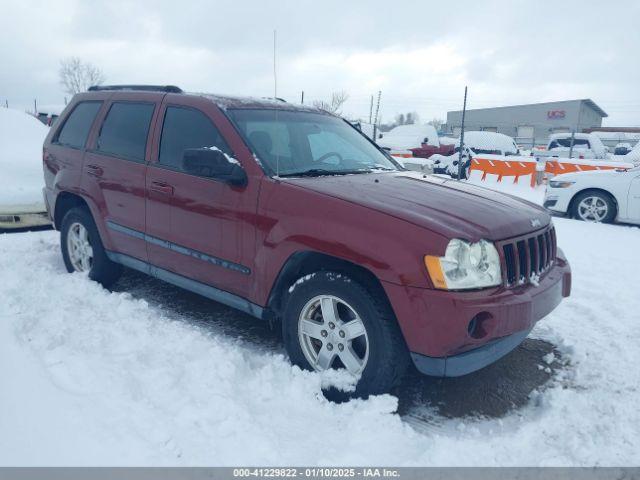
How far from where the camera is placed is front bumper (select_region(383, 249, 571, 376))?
2648 mm

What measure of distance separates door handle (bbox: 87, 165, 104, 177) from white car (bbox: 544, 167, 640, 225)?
7.73 m

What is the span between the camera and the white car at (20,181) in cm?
582

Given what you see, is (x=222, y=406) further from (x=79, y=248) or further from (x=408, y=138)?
(x=408, y=138)

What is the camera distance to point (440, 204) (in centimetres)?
313

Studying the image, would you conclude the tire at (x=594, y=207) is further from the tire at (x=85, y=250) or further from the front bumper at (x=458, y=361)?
the tire at (x=85, y=250)

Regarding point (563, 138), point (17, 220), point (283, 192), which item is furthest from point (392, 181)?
point (563, 138)

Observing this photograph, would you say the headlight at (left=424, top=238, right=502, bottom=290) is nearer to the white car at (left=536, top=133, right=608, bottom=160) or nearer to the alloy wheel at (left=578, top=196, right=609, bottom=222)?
the alloy wheel at (left=578, top=196, right=609, bottom=222)

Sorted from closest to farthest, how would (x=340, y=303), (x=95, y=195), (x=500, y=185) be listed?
(x=340, y=303)
(x=95, y=195)
(x=500, y=185)

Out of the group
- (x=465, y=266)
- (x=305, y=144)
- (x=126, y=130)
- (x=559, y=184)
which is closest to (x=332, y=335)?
(x=465, y=266)

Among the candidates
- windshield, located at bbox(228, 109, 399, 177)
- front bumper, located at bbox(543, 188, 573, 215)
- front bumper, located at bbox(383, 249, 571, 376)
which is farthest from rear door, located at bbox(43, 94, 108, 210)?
front bumper, located at bbox(543, 188, 573, 215)

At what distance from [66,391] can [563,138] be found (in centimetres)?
2435

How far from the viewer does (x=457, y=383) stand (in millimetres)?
3436

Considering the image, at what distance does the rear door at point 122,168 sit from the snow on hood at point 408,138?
18043 mm

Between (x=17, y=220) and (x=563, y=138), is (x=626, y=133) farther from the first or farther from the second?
(x=17, y=220)
